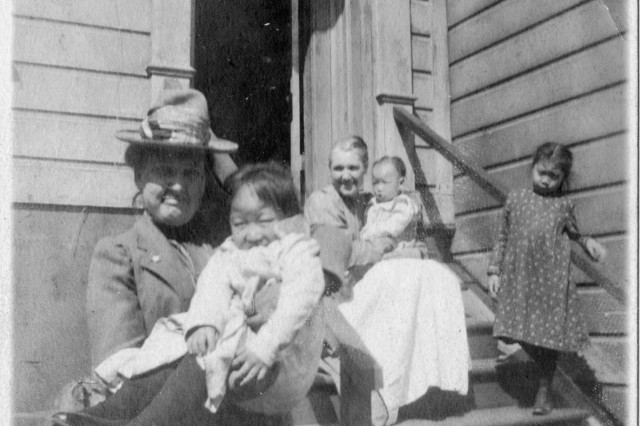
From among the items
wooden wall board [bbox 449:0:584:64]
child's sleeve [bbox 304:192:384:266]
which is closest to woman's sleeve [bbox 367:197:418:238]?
child's sleeve [bbox 304:192:384:266]

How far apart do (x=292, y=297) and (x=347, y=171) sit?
1.48 meters

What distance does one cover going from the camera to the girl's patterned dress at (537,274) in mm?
3139


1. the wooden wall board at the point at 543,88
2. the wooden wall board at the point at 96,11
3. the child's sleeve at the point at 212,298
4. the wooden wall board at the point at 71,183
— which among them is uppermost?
the wooden wall board at the point at 96,11

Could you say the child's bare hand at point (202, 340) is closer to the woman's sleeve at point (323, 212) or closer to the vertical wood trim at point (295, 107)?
the woman's sleeve at point (323, 212)

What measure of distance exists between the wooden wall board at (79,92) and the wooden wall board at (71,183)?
0.95 ft

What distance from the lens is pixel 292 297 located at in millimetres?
1813

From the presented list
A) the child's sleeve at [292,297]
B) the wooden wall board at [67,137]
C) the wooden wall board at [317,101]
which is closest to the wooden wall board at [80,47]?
the wooden wall board at [67,137]

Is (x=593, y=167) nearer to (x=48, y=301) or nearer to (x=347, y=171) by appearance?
(x=347, y=171)

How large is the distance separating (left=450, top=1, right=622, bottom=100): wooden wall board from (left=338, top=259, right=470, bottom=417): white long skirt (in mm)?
1746

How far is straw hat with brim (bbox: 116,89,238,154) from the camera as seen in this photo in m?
2.20

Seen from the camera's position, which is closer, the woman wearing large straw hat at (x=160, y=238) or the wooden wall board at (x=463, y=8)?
the woman wearing large straw hat at (x=160, y=238)

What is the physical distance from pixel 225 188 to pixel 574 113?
87.1 inches

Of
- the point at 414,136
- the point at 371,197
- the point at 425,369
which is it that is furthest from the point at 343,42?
the point at 425,369

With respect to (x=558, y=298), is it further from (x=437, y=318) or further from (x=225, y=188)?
(x=225, y=188)
